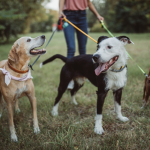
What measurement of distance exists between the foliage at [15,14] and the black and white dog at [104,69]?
5.73 meters

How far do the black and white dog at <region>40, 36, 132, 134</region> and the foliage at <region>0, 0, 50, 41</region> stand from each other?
573cm

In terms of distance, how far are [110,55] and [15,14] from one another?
11.2 m

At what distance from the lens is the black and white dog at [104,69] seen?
2.18 metres

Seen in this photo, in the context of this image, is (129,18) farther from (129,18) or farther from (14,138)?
(14,138)

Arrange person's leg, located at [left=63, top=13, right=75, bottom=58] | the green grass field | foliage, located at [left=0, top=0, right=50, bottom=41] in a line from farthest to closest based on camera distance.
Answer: foliage, located at [left=0, top=0, right=50, bottom=41]
person's leg, located at [left=63, top=13, right=75, bottom=58]
the green grass field

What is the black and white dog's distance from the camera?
7.16 ft

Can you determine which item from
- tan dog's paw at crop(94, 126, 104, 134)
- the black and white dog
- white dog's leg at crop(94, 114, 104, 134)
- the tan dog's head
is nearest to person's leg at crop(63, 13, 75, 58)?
the black and white dog

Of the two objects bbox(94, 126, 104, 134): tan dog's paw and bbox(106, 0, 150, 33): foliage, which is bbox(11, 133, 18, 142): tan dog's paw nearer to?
bbox(94, 126, 104, 134): tan dog's paw

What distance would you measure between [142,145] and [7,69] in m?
2.18

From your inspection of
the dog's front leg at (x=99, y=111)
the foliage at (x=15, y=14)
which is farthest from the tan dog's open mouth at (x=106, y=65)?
the foliage at (x=15, y=14)

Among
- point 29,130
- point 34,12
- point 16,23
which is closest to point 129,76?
point 29,130

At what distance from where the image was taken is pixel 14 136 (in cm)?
237

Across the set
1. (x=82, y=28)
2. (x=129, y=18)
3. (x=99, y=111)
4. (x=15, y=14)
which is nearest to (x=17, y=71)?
(x=99, y=111)

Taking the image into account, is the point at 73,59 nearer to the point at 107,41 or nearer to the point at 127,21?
the point at 107,41
